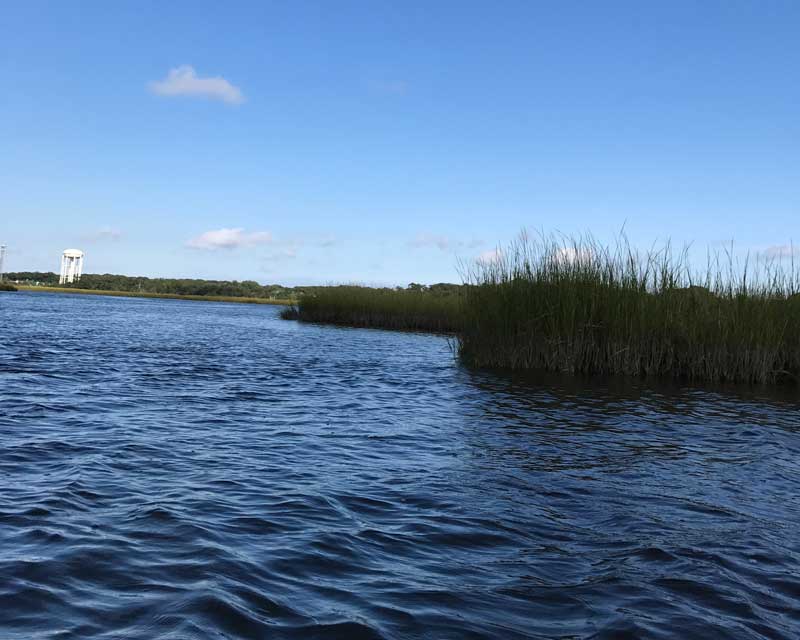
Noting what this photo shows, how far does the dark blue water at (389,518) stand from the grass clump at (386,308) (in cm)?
2622

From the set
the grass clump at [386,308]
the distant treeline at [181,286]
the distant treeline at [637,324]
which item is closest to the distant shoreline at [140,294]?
the distant treeline at [181,286]

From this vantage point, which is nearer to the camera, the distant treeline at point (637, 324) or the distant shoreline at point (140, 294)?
the distant treeline at point (637, 324)

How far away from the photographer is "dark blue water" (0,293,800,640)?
12.9 ft

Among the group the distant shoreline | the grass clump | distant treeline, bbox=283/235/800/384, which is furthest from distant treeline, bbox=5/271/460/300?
distant treeline, bbox=283/235/800/384

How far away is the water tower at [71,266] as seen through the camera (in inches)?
6746

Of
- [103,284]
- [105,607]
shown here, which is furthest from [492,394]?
[103,284]

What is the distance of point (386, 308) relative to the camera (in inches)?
1581

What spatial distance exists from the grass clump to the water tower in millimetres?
145847

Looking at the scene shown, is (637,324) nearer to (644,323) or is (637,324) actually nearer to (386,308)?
(644,323)

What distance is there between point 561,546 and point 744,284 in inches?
544

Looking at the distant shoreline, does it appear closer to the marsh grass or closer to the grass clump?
the grass clump

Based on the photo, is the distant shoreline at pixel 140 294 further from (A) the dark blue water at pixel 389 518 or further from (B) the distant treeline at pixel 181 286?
(A) the dark blue water at pixel 389 518

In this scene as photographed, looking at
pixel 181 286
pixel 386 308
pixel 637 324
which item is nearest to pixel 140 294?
pixel 181 286

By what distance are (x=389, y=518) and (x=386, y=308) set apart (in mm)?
34465
